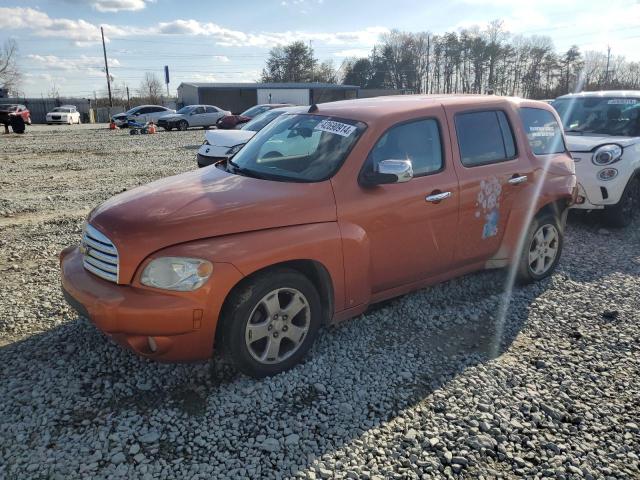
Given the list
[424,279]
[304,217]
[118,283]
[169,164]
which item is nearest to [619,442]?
[424,279]

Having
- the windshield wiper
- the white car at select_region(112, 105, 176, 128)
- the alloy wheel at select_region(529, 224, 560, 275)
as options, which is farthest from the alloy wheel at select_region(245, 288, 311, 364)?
the white car at select_region(112, 105, 176, 128)

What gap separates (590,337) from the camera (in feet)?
13.6

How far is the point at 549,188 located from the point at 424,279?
1.76m

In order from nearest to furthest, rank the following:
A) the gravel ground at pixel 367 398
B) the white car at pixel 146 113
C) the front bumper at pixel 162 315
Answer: the gravel ground at pixel 367 398, the front bumper at pixel 162 315, the white car at pixel 146 113

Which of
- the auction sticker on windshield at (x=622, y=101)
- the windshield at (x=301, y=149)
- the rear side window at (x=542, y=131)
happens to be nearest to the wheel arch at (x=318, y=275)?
the windshield at (x=301, y=149)

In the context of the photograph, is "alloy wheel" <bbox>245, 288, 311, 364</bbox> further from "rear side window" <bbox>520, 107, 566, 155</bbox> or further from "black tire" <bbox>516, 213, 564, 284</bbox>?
"rear side window" <bbox>520, 107, 566, 155</bbox>

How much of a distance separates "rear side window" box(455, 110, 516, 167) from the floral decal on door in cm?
20

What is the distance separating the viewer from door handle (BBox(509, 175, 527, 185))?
461cm

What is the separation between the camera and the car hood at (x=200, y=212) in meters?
3.12

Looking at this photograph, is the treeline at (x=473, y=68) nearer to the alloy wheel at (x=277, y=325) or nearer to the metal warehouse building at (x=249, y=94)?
the metal warehouse building at (x=249, y=94)

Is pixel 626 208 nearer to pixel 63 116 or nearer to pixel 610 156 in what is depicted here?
pixel 610 156

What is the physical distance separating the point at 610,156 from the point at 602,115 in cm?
138

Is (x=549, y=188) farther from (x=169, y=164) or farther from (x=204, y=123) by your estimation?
(x=204, y=123)

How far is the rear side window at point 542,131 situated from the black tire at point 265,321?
9.55ft
